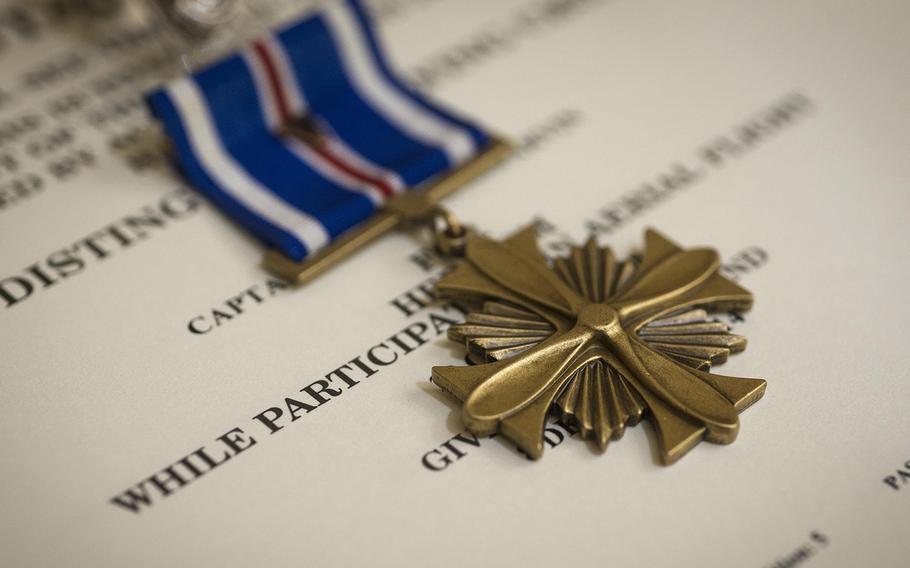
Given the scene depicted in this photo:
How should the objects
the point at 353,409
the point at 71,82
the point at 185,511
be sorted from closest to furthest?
the point at 185,511
the point at 353,409
the point at 71,82

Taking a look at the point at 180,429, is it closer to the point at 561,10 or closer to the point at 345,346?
the point at 345,346

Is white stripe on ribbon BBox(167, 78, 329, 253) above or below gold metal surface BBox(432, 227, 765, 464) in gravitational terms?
above

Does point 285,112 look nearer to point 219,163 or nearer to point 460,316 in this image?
point 219,163

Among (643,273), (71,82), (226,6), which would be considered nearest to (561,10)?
(226,6)

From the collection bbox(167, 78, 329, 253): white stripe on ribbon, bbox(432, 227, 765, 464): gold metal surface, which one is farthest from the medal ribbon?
bbox(432, 227, 765, 464): gold metal surface

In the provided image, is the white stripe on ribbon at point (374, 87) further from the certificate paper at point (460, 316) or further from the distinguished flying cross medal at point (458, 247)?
the certificate paper at point (460, 316)

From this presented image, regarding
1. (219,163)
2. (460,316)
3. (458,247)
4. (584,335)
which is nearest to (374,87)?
(219,163)

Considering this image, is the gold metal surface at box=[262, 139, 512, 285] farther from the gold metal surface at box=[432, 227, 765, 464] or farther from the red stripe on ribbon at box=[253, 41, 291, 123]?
the red stripe on ribbon at box=[253, 41, 291, 123]

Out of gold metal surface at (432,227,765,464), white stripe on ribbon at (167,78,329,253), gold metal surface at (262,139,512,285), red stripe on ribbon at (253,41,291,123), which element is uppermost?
red stripe on ribbon at (253,41,291,123)
